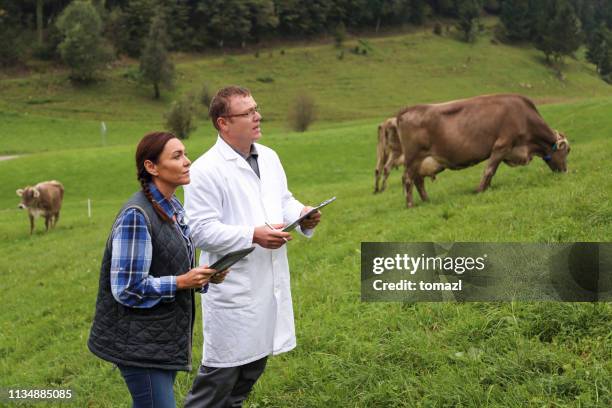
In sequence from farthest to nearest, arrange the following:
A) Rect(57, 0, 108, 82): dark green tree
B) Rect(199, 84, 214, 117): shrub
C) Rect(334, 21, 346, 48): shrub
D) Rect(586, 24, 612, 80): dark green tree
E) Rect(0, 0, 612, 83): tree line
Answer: Rect(586, 24, 612, 80): dark green tree
Rect(334, 21, 346, 48): shrub
Rect(0, 0, 612, 83): tree line
Rect(57, 0, 108, 82): dark green tree
Rect(199, 84, 214, 117): shrub

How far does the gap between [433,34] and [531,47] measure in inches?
713

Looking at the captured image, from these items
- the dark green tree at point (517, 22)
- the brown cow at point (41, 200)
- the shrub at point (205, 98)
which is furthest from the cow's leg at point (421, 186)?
the dark green tree at point (517, 22)

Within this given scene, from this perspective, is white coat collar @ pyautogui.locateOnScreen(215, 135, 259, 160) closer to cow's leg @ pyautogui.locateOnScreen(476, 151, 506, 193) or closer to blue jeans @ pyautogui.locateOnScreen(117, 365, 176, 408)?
blue jeans @ pyautogui.locateOnScreen(117, 365, 176, 408)

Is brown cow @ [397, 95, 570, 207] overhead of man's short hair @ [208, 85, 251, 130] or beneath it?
beneath

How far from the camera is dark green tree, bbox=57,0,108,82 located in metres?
72.0

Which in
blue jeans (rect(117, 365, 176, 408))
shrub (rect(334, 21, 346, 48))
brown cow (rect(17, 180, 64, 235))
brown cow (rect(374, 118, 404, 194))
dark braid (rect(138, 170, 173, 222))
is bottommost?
shrub (rect(334, 21, 346, 48))

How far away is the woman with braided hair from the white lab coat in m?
0.20

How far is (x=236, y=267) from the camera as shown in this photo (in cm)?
427

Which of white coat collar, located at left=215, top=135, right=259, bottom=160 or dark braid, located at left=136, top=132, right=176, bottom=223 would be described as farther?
white coat collar, located at left=215, top=135, right=259, bottom=160

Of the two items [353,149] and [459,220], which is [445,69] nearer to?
[353,149]

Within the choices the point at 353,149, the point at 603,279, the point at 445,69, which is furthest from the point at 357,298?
the point at 445,69

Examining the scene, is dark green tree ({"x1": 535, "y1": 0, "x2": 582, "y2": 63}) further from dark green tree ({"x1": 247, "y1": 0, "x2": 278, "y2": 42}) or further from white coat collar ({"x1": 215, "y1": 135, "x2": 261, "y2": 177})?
white coat collar ({"x1": 215, "y1": 135, "x2": 261, "y2": 177})

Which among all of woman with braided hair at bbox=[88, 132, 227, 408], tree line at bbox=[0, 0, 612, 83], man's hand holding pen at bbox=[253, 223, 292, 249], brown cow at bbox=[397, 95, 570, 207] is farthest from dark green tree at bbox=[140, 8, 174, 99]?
man's hand holding pen at bbox=[253, 223, 292, 249]

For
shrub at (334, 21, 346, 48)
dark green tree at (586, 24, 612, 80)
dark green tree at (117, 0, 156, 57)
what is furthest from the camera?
dark green tree at (586, 24, 612, 80)
